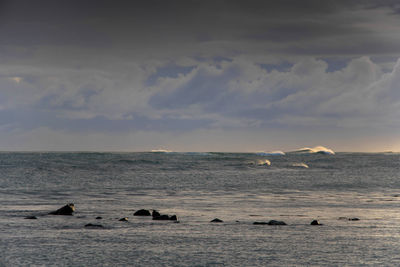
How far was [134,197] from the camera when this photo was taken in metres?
34.1

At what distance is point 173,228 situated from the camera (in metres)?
19.4

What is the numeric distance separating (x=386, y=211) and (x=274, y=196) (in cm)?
1054

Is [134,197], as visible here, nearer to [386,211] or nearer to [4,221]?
[4,221]

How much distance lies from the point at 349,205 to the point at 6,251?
20.3 m

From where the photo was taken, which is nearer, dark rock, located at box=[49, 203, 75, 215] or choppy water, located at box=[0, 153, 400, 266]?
choppy water, located at box=[0, 153, 400, 266]

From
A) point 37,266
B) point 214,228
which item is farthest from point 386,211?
point 37,266

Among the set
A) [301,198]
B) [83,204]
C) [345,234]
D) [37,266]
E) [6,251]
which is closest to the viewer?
[37,266]

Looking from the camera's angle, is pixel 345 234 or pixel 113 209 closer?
pixel 345 234

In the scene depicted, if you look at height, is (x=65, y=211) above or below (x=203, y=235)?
above

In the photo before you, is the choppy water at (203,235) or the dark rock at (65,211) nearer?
the choppy water at (203,235)

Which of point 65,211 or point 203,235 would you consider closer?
point 203,235

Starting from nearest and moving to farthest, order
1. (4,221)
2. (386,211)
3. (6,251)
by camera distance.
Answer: (6,251)
(4,221)
(386,211)

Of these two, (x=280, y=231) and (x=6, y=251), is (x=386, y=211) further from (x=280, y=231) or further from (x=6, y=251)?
(x=6, y=251)

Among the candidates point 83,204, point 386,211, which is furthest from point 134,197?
point 386,211
